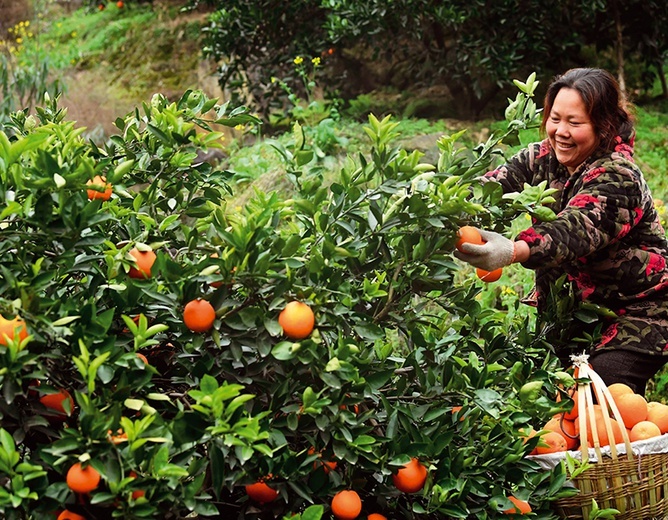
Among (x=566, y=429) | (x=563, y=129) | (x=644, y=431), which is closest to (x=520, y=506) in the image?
(x=566, y=429)

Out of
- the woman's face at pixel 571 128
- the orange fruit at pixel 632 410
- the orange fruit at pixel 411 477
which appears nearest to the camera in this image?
the orange fruit at pixel 411 477

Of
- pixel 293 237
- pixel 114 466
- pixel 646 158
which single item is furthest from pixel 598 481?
pixel 646 158

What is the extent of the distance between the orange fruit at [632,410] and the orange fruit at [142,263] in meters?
1.62

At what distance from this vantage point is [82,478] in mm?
1685

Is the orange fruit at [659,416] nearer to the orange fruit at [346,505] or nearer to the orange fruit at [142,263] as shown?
the orange fruit at [346,505]

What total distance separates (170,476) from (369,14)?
4986mm

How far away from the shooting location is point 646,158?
19.0ft

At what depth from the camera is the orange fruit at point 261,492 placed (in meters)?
1.98

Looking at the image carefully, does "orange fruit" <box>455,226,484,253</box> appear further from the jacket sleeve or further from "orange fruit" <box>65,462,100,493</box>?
"orange fruit" <box>65,462,100,493</box>

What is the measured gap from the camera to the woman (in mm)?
2832

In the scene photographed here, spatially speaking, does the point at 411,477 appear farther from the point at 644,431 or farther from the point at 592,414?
the point at 644,431

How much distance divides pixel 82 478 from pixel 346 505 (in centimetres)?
65

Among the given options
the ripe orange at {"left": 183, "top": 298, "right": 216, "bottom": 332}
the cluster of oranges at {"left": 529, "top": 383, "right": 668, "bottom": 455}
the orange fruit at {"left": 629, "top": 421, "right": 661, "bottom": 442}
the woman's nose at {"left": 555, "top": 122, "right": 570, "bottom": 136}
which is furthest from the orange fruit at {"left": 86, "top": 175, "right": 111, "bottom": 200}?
the orange fruit at {"left": 629, "top": 421, "right": 661, "bottom": 442}

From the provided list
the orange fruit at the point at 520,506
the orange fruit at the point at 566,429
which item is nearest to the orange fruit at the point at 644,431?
the orange fruit at the point at 566,429
